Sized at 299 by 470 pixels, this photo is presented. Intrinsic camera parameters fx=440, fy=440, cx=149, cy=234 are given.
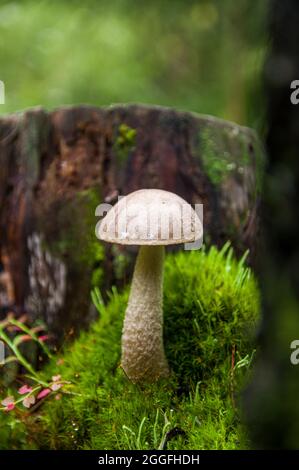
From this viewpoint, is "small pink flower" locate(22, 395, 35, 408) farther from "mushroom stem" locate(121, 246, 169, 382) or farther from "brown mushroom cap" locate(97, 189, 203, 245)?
"brown mushroom cap" locate(97, 189, 203, 245)

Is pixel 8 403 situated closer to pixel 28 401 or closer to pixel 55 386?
pixel 28 401

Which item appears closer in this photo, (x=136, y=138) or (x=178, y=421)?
(x=178, y=421)

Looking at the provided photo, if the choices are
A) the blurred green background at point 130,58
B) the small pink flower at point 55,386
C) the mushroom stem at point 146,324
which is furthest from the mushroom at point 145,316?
the blurred green background at point 130,58

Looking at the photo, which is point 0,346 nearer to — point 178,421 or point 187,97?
point 178,421

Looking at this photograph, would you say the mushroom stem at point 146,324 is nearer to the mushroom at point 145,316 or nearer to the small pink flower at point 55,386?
the mushroom at point 145,316

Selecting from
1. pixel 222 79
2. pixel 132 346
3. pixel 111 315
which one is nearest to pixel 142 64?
pixel 222 79

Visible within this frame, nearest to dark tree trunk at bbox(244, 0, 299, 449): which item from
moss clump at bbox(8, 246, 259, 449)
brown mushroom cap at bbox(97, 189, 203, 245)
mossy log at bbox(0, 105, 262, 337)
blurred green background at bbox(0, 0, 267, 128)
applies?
moss clump at bbox(8, 246, 259, 449)
